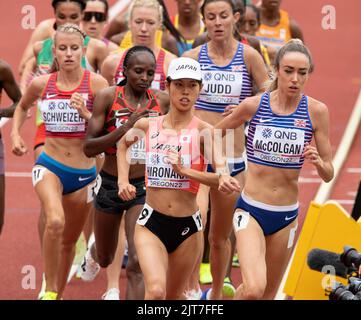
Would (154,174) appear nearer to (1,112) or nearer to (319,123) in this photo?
(319,123)

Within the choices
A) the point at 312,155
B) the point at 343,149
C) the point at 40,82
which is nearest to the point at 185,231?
the point at 312,155

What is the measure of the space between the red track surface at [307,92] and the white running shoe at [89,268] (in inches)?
5.8

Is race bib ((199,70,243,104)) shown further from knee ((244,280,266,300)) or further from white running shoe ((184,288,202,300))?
knee ((244,280,266,300))

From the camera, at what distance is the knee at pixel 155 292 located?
10.1 m

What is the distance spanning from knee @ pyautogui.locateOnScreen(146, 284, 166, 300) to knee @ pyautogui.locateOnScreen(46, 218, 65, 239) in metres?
1.78

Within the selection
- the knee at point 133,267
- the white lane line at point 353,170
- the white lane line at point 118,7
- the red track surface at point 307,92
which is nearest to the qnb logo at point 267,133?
the knee at point 133,267

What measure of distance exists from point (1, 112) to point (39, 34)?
294cm

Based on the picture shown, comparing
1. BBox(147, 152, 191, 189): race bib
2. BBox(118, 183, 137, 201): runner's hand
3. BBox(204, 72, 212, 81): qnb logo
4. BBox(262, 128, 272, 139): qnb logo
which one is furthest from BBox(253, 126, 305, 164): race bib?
BBox(204, 72, 212, 81): qnb logo

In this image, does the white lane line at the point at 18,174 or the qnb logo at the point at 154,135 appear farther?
the white lane line at the point at 18,174

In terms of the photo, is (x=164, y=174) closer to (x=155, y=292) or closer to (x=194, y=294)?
(x=155, y=292)

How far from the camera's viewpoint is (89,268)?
1344 cm

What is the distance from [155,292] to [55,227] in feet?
6.18

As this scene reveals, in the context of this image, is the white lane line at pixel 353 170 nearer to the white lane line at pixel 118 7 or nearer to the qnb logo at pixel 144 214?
the qnb logo at pixel 144 214

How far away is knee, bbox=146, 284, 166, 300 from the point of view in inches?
397
